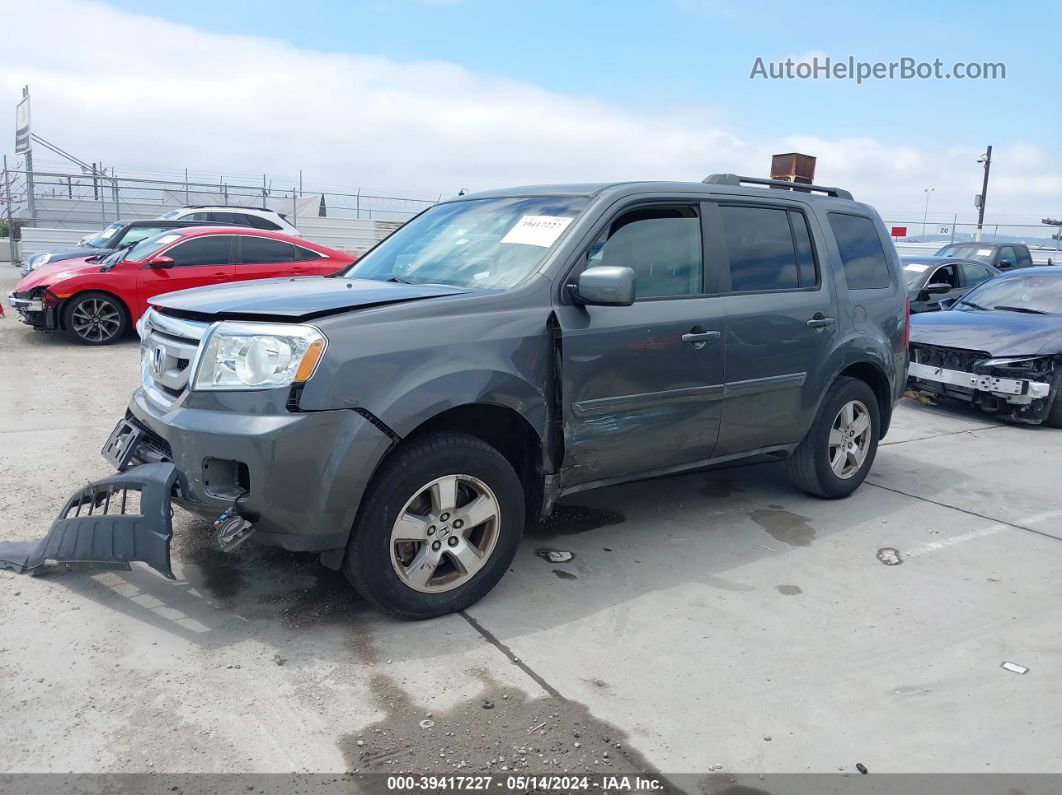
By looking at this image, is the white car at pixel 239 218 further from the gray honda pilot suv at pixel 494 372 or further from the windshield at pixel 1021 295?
the gray honda pilot suv at pixel 494 372

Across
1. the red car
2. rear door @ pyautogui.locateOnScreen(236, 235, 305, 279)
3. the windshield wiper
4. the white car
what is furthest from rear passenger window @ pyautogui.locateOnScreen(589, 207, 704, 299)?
the white car

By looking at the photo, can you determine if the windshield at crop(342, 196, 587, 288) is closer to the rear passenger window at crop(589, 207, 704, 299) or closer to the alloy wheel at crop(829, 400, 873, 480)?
the rear passenger window at crop(589, 207, 704, 299)

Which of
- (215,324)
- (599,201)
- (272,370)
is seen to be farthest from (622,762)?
(599,201)

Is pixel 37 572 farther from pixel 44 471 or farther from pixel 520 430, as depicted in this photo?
pixel 520 430

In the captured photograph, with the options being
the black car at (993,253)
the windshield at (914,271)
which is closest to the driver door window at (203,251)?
the windshield at (914,271)

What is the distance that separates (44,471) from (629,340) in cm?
388

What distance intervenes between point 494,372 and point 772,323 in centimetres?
194

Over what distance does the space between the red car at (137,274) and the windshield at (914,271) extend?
824 centimetres

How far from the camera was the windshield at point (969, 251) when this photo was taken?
55.4 feet

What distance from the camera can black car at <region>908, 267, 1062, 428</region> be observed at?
817 cm

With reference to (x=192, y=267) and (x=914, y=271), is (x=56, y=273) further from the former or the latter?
(x=914, y=271)

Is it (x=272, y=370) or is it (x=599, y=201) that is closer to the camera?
(x=272, y=370)

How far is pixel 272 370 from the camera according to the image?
10.9ft

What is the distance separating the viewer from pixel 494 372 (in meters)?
3.72
